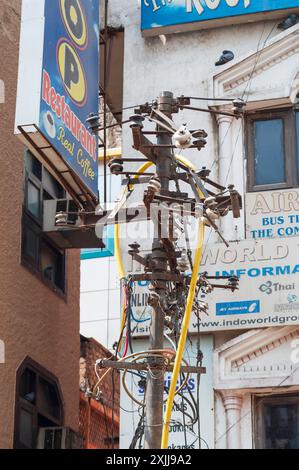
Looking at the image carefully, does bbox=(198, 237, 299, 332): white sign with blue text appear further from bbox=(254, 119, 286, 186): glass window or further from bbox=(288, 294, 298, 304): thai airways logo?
bbox=(254, 119, 286, 186): glass window

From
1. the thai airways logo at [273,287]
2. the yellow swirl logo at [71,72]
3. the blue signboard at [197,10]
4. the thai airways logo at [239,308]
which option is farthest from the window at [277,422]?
the blue signboard at [197,10]

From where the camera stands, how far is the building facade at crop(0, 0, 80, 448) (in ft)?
52.7

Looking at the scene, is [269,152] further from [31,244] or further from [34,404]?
[34,404]

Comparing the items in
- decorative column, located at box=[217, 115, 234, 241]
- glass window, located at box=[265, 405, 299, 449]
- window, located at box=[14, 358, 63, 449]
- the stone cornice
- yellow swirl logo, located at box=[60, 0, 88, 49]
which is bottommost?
glass window, located at box=[265, 405, 299, 449]

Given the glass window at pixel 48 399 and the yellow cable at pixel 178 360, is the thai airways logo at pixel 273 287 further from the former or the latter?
the glass window at pixel 48 399

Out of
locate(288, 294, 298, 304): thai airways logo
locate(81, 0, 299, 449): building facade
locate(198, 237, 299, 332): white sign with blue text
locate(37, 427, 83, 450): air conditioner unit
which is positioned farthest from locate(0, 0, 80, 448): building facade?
locate(288, 294, 298, 304): thai airways logo

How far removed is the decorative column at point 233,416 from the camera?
14.3 meters

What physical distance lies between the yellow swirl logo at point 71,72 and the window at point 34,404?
14.1ft

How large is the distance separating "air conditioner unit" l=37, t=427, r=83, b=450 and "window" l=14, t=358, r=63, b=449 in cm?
10

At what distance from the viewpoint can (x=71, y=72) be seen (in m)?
15.5

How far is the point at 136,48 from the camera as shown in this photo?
17.0m

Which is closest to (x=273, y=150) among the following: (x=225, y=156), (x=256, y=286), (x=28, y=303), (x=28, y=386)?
(x=225, y=156)

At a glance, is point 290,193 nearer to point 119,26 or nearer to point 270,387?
point 270,387
